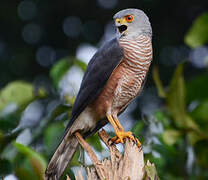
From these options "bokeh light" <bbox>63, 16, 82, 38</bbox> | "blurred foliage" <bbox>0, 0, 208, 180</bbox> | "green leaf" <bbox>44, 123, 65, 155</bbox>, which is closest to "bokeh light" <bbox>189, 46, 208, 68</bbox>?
"blurred foliage" <bbox>0, 0, 208, 180</bbox>

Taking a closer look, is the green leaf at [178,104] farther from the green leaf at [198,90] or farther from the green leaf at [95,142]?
the green leaf at [95,142]

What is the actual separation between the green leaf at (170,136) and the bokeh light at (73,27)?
429 centimetres

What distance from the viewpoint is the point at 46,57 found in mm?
7406

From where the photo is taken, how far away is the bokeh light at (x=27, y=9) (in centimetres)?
757

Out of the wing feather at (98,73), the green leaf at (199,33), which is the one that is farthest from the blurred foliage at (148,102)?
the wing feather at (98,73)

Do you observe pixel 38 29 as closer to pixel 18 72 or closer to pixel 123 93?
pixel 18 72

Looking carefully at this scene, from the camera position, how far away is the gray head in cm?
341

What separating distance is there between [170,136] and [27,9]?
4.82m

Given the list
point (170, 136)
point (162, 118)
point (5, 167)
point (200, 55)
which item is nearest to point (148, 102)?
point (200, 55)

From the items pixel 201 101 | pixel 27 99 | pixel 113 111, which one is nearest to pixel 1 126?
pixel 27 99

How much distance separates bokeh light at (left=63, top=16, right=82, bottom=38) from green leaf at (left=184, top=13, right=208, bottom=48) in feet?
12.1

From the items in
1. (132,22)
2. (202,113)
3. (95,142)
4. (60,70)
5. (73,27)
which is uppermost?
(132,22)

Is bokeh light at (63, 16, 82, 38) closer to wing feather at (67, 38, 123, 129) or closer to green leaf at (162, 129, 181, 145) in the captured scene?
wing feather at (67, 38, 123, 129)

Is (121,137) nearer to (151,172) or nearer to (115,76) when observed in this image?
(115,76)
